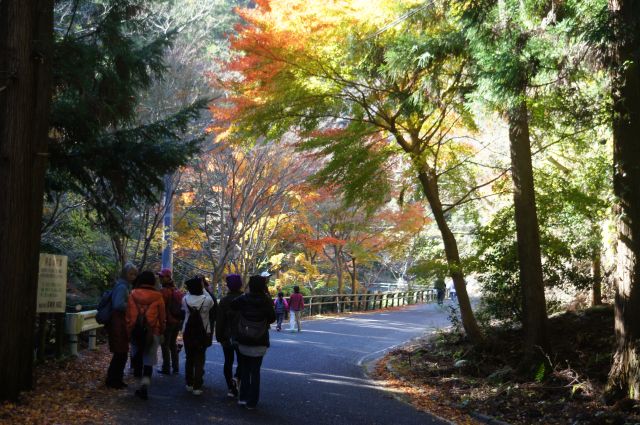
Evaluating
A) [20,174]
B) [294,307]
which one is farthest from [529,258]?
[294,307]

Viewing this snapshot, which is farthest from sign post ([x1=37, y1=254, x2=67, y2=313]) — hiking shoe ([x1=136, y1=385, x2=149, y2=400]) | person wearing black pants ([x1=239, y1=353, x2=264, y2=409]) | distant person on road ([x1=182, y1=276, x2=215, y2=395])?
person wearing black pants ([x1=239, y1=353, x2=264, y2=409])

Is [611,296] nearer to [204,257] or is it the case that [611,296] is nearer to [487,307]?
[487,307]

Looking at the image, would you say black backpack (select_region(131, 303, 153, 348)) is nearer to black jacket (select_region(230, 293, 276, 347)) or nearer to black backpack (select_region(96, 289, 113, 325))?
black backpack (select_region(96, 289, 113, 325))

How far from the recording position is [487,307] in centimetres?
1468

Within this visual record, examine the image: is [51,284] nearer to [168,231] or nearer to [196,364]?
[196,364]

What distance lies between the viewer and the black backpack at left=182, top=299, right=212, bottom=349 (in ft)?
27.3

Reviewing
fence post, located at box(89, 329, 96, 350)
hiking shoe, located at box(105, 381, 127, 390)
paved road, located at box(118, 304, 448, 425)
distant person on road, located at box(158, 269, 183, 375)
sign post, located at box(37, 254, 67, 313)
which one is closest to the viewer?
paved road, located at box(118, 304, 448, 425)

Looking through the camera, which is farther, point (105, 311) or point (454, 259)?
point (454, 259)

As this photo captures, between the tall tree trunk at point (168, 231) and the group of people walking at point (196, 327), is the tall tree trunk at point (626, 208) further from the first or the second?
the tall tree trunk at point (168, 231)

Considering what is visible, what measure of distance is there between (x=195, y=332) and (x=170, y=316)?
4.15ft

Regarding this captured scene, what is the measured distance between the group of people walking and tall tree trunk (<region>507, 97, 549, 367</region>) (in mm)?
4940

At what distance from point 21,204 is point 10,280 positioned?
880 mm

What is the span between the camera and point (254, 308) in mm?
7773

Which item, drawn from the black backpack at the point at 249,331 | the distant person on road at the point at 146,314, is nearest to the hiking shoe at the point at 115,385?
the distant person on road at the point at 146,314
